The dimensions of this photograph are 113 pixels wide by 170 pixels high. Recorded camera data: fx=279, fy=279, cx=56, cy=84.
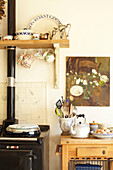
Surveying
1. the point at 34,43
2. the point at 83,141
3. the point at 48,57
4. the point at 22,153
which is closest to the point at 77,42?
the point at 48,57

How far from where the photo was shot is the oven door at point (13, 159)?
2.48 meters

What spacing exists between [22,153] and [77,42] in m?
1.41

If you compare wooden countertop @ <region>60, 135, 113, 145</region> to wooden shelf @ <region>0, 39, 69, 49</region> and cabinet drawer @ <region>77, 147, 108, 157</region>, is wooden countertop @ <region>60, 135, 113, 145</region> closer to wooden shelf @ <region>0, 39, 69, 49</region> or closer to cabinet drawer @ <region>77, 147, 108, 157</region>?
cabinet drawer @ <region>77, 147, 108, 157</region>

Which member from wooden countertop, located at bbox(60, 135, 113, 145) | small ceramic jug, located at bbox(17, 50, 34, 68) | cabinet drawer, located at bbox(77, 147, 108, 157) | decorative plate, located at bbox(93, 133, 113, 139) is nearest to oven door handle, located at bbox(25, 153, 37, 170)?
wooden countertop, located at bbox(60, 135, 113, 145)

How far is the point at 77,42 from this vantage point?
3.18 meters

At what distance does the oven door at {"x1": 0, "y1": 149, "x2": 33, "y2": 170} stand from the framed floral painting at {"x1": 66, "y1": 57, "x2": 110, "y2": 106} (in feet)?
3.03

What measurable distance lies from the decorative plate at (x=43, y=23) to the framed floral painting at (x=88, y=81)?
41 centimetres

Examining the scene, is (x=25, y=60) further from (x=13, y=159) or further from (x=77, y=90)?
(x=13, y=159)

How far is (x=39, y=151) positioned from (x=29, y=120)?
712 mm

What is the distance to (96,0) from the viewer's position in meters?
3.20

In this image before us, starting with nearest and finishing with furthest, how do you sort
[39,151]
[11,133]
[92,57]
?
[39,151], [11,133], [92,57]

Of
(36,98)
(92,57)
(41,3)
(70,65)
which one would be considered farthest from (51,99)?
(41,3)

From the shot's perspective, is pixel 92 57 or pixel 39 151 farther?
pixel 92 57

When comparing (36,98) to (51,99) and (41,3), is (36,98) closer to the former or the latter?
(51,99)
